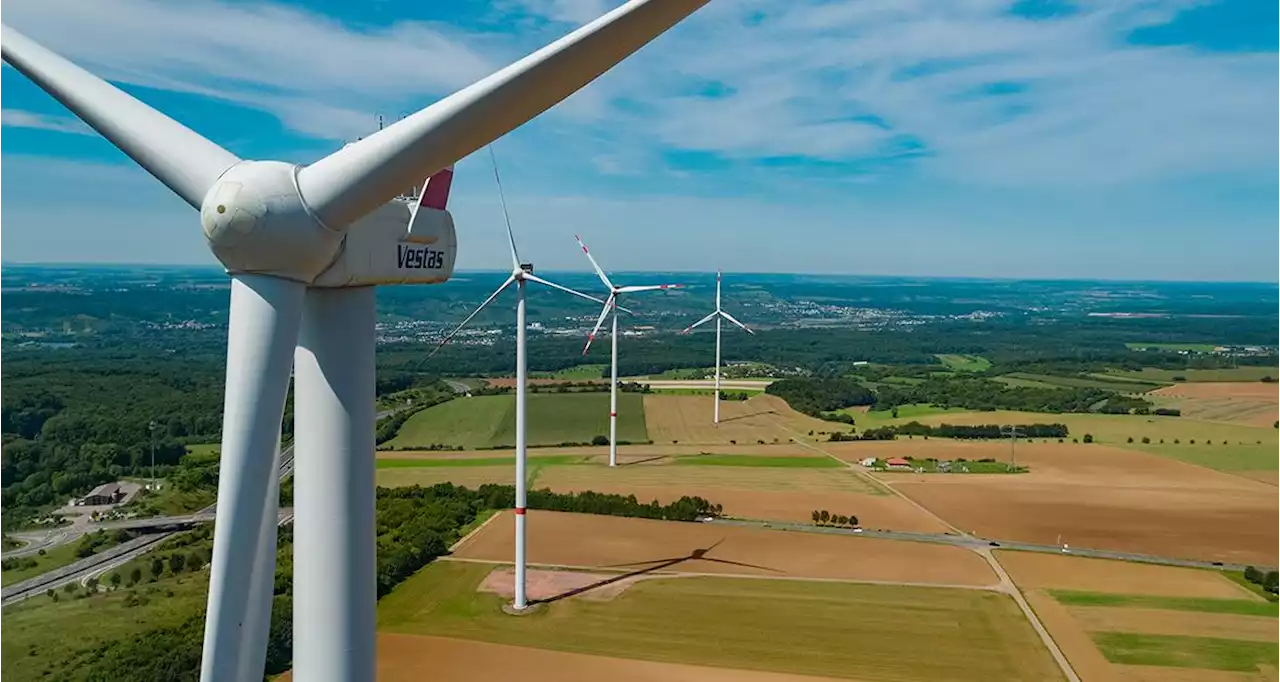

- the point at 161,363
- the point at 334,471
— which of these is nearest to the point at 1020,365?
the point at 161,363

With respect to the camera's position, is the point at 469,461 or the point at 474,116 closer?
the point at 474,116

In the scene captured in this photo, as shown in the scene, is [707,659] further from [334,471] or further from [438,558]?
[334,471]

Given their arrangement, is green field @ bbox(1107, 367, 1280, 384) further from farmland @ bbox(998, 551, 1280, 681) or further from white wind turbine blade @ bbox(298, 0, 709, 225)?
white wind turbine blade @ bbox(298, 0, 709, 225)

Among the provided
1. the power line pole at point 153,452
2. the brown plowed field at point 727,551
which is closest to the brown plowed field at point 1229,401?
the brown plowed field at point 727,551

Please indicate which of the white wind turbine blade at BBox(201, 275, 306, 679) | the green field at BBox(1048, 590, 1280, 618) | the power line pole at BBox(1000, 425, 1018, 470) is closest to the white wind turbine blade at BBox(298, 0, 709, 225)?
the white wind turbine blade at BBox(201, 275, 306, 679)

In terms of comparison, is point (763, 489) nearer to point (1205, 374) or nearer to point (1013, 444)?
point (1013, 444)

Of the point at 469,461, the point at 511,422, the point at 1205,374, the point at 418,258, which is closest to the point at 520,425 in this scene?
the point at 418,258
